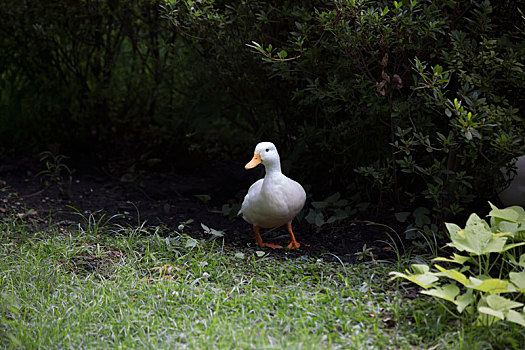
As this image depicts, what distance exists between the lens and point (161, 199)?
4.46 metres

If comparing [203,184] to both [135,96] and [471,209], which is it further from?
[471,209]

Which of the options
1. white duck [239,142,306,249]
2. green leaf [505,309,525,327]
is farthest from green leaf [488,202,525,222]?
white duck [239,142,306,249]

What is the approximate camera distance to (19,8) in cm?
477

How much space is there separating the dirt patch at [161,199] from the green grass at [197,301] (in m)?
0.31

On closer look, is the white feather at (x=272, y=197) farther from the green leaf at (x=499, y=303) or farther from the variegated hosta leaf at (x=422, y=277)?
the green leaf at (x=499, y=303)

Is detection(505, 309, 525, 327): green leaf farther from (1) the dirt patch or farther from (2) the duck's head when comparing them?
(2) the duck's head

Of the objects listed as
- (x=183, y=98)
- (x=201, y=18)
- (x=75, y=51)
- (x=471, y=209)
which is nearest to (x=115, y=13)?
(x=75, y=51)

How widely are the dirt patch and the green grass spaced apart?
0.31m

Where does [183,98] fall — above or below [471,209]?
above

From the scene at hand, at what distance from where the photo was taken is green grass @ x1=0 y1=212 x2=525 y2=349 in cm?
250

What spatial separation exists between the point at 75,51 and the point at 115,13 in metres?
0.55

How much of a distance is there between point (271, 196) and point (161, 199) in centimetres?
138

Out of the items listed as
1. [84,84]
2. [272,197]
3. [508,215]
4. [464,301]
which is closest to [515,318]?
[464,301]

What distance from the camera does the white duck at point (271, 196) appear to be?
3348 mm
